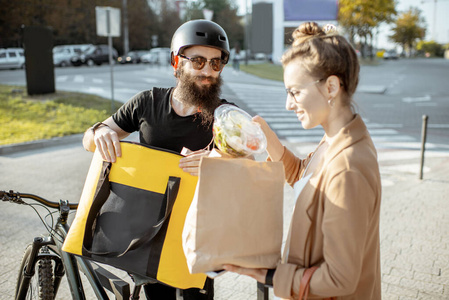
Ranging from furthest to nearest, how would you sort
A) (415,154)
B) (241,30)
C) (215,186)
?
(241,30)
(415,154)
(215,186)

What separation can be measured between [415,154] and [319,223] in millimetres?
8659

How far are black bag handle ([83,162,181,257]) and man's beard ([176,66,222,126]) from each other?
719 mm

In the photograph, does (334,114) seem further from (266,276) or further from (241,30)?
(241,30)

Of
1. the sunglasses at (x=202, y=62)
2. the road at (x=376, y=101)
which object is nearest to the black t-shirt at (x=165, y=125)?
the sunglasses at (x=202, y=62)

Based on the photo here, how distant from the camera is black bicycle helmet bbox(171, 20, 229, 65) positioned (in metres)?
2.58

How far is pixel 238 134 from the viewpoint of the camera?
1.66 metres

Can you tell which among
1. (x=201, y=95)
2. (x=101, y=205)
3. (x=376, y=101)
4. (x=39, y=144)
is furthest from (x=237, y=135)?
(x=376, y=101)

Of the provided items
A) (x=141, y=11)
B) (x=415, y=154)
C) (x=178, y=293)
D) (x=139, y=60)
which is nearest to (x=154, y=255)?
(x=178, y=293)

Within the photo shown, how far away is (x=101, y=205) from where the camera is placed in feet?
6.55

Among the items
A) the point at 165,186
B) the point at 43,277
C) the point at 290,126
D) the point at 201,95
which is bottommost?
the point at 290,126

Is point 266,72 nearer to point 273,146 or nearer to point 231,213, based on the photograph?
point 273,146

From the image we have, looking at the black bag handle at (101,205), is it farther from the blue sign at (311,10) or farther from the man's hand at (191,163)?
the blue sign at (311,10)

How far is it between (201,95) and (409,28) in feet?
296

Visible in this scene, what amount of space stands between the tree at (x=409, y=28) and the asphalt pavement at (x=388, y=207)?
262ft
